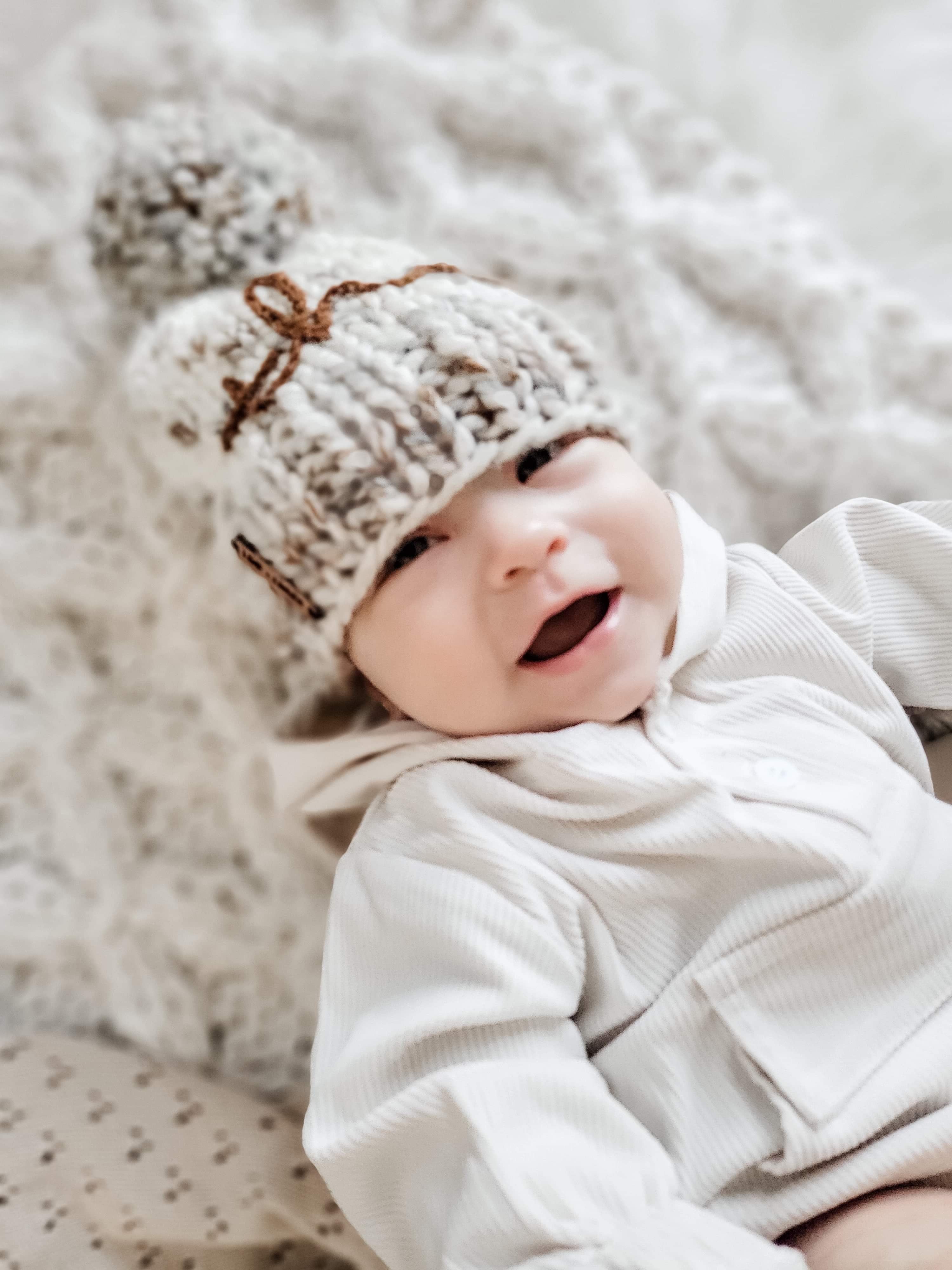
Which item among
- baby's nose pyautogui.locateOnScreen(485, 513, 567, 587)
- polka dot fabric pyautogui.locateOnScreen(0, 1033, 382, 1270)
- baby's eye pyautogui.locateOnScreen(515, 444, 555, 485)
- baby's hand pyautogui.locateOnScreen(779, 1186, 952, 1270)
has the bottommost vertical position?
polka dot fabric pyautogui.locateOnScreen(0, 1033, 382, 1270)

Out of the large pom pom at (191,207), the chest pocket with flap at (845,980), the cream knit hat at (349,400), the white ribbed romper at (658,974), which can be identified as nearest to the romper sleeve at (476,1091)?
the white ribbed romper at (658,974)

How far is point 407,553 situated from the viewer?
30.2 inches

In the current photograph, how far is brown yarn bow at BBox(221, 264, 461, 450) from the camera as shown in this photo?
774mm

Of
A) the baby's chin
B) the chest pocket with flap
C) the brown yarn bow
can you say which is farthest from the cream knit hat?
the chest pocket with flap

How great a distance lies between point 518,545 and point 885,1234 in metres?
Answer: 0.50

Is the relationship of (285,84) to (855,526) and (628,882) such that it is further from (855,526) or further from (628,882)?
(628,882)


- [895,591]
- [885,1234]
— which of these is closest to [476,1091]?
[885,1234]

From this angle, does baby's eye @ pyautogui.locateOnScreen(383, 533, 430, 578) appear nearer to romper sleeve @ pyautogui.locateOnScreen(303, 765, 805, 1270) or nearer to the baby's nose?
the baby's nose

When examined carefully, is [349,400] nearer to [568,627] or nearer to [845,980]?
[568,627]

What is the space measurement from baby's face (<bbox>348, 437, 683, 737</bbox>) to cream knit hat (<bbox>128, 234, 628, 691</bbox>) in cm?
2

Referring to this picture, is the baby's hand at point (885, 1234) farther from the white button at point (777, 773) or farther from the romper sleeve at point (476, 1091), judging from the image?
the white button at point (777, 773)

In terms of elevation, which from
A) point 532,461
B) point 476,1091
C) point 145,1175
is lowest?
point 145,1175

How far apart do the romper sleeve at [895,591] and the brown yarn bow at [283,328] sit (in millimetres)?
424

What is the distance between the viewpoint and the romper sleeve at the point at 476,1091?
2.07 feet
